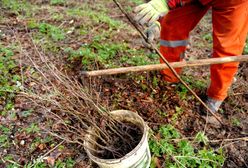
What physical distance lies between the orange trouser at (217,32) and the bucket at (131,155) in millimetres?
1011

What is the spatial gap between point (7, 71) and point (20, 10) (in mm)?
1752

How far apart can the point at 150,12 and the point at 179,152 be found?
1335mm

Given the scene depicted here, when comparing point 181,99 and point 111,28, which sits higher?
point 111,28

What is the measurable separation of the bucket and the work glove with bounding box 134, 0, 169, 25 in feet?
2.72

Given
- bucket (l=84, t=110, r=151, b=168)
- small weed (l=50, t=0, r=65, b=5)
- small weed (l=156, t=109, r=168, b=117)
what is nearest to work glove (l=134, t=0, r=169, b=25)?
bucket (l=84, t=110, r=151, b=168)

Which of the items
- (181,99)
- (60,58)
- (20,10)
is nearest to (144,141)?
(181,99)

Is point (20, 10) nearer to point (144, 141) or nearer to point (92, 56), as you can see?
point (92, 56)

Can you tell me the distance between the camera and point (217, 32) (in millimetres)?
2594

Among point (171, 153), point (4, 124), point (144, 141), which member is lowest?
point (171, 153)

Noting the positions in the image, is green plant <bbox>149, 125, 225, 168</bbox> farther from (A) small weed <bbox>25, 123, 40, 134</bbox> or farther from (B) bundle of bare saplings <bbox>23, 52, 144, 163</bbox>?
(A) small weed <bbox>25, 123, 40, 134</bbox>

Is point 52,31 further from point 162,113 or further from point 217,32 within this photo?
point 217,32

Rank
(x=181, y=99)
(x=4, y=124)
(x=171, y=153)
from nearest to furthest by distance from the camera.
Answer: (x=171, y=153), (x=4, y=124), (x=181, y=99)

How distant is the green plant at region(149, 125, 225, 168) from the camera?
251 centimetres

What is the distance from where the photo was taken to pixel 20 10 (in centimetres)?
457
